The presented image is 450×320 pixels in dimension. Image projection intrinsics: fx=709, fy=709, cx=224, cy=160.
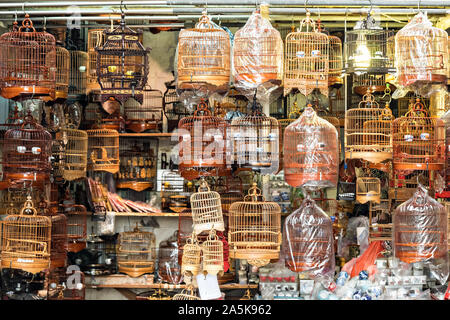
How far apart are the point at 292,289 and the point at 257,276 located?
685 millimetres

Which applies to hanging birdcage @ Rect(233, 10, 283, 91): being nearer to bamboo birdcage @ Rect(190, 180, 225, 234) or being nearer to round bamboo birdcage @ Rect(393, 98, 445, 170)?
bamboo birdcage @ Rect(190, 180, 225, 234)

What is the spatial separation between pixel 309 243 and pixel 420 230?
3.56 ft

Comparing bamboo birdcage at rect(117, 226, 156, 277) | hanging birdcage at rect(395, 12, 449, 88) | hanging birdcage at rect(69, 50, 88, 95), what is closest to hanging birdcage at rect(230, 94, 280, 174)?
hanging birdcage at rect(395, 12, 449, 88)

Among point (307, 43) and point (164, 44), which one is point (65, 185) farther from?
point (307, 43)

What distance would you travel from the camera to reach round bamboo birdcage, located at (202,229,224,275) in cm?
690

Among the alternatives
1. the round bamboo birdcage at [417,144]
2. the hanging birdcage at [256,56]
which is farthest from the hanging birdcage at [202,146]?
the round bamboo birdcage at [417,144]

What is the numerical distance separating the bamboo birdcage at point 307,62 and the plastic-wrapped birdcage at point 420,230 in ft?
4.84

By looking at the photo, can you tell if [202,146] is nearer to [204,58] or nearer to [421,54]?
[204,58]

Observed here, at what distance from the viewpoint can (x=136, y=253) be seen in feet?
30.4

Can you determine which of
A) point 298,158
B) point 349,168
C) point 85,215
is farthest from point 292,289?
point 85,215

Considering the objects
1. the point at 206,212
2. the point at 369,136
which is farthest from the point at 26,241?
the point at 369,136

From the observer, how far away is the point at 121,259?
925 cm

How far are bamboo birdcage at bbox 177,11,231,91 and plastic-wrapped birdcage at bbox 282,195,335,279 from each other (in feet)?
5.35

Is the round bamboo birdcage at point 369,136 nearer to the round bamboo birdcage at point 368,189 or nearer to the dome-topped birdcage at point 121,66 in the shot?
the round bamboo birdcage at point 368,189
